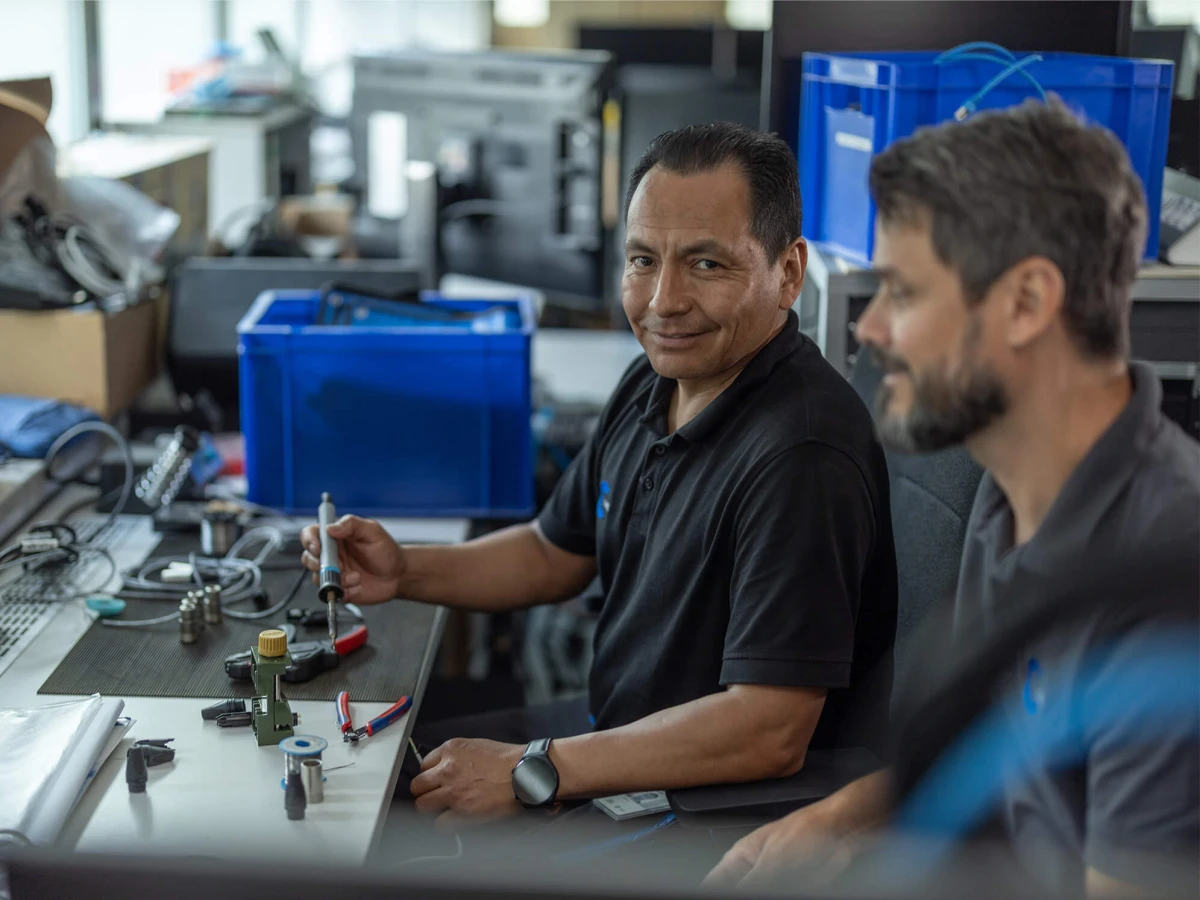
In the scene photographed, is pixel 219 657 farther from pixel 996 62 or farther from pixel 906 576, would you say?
pixel 996 62

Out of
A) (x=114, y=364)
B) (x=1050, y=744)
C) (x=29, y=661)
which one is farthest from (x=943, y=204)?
(x=114, y=364)

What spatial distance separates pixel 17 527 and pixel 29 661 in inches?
19.4

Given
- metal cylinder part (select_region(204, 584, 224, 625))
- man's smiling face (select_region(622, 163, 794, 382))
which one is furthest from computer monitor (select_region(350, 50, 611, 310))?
metal cylinder part (select_region(204, 584, 224, 625))

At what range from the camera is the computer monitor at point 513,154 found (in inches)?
106

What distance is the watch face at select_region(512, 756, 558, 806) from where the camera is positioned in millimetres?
1304

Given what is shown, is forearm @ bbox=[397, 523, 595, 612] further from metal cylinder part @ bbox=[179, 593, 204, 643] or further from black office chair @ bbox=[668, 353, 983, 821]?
black office chair @ bbox=[668, 353, 983, 821]

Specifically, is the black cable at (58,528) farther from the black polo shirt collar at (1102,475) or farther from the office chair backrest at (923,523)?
the black polo shirt collar at (1102,475)

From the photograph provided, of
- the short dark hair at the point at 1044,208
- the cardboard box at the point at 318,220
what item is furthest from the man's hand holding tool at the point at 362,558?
the cardboard box at the point at 318,220

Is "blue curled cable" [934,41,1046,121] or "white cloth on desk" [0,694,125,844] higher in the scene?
"blue curled cable" [934,41,1046,121]

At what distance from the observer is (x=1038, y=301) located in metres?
0.86

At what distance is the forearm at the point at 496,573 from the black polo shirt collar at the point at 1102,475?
0.91m

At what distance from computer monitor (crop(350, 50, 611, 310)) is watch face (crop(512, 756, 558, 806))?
5.18ft

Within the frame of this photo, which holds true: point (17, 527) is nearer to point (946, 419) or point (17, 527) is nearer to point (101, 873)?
point (946, 419)

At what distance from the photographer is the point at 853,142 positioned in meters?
1.84
